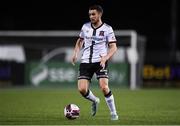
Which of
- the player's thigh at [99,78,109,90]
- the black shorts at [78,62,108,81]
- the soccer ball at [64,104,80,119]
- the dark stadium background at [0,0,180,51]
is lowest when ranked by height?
the soccer ball at [64,104,80,119]

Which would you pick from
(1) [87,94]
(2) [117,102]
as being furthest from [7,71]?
(1) [87,94]

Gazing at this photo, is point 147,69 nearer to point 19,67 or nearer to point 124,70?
point 124,70

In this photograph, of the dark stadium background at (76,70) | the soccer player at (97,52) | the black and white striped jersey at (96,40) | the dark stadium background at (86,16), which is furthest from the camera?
the dark stadium background at (86,16)

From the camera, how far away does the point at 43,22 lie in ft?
130

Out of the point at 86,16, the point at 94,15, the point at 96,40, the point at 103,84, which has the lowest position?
the point at 103,84

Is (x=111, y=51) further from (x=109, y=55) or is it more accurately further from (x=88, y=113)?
(x=88, y=113)

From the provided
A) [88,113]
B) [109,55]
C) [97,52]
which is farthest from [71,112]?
[88,113]

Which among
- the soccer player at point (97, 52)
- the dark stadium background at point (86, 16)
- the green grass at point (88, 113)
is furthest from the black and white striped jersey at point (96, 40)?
the dark stadium background at point (86, 16)

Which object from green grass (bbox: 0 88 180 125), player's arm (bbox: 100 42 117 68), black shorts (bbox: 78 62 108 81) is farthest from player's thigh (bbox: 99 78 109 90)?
green grass (bbox: 0 88 180 125)

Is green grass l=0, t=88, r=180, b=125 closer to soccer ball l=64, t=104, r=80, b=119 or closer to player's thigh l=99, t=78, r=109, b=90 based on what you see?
soccer ball l=64, t=104, r=80, b=119

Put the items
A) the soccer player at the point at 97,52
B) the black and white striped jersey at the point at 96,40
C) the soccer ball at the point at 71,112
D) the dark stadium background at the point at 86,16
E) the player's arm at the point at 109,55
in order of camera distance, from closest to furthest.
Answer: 1. the player's arm at the point at 109,55
2. the soccer player at the point at 97,52
3. the black and white striped jersey at the point at 96,40
4. the soccer ball at the point at 71,112
5. the dark stadium background at the point at 86,16

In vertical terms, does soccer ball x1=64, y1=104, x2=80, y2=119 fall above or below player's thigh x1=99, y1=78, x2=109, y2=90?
below

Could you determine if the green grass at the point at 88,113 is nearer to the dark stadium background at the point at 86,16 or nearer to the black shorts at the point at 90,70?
the black shorts at the point at 90,70

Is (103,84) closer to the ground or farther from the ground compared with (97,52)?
closer to the ground
